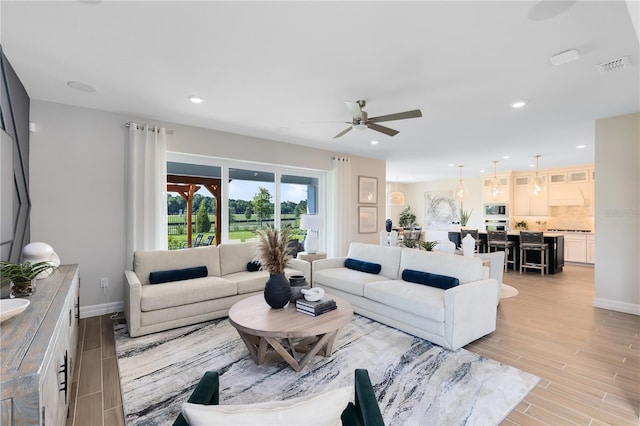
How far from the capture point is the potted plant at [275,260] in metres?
2.68

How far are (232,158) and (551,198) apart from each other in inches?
344

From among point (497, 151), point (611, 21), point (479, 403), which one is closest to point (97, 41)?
point (611, 21)

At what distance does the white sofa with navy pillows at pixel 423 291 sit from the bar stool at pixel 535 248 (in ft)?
13.6

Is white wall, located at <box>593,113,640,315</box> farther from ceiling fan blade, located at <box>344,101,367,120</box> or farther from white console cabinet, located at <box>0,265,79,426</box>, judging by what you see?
white console cabinet, located at <box>0,265,79,426</box>

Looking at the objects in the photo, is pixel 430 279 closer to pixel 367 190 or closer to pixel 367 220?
pixel 367 220

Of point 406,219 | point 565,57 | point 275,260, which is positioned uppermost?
point 565,57

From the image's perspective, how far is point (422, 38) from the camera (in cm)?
223

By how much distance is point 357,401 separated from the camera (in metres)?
1.16

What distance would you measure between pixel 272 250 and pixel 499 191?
29.2 feet

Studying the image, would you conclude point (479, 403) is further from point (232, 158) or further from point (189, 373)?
point (232, 158)

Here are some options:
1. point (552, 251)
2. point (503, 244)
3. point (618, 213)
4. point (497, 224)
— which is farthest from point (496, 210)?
point (618, 213)

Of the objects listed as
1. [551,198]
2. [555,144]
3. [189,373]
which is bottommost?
[189,373]

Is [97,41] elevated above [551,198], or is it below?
above

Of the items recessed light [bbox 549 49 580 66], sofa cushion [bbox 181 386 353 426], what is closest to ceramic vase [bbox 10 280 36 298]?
sofa cushion [bbox 181 386 353 426]
